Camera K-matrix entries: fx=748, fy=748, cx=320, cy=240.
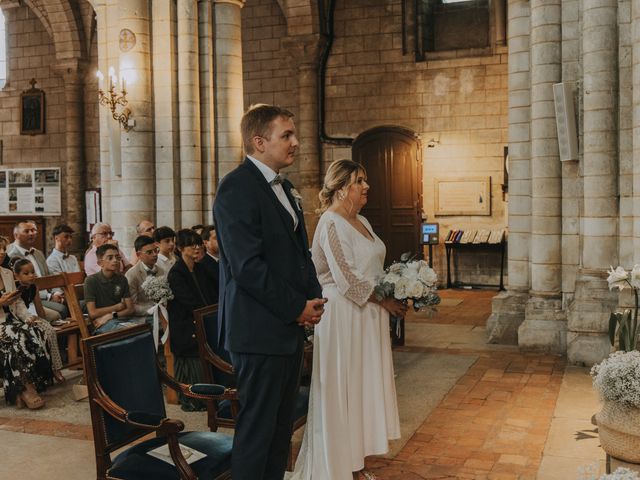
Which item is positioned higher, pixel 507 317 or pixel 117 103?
pixel 117 103

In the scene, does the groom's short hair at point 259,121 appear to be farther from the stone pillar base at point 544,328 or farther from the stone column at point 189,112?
the stone column at point 189,112

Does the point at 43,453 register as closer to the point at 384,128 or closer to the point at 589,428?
the point at 589,428

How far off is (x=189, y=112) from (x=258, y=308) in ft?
21.3

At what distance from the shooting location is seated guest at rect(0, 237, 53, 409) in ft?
18.4

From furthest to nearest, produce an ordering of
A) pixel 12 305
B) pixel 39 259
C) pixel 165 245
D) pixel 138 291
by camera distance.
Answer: pixel 39 259, pixel 165 245, pixel 138 291, pixel 12 305

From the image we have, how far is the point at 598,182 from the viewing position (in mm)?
6535

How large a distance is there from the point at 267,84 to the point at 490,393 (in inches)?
403

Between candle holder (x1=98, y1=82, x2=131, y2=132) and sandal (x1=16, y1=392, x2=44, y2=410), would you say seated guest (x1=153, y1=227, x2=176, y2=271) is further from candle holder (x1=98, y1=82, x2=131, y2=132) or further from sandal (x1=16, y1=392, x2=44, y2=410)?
candle holder (x1=98, y1=82, x2=131, y2=132)

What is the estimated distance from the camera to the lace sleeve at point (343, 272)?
3.81 metres

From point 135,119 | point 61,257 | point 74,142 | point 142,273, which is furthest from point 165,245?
point 74,142

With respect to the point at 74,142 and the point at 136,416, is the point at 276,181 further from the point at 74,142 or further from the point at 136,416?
the point at 74,142

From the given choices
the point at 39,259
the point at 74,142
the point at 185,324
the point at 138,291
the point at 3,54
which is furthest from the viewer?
the point at 3,54

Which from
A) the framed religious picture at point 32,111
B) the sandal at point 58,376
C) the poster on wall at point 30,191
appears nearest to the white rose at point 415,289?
the sandal at point 58,376

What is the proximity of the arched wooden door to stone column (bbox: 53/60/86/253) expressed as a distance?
6088 mm
